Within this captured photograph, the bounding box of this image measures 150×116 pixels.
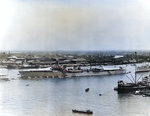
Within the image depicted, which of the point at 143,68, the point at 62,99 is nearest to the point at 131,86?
the point at 143,68

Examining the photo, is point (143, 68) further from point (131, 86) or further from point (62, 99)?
point (62, 99)

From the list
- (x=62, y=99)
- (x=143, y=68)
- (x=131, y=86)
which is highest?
(x=143, y=68)

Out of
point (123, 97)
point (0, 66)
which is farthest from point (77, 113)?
point (0, 66)

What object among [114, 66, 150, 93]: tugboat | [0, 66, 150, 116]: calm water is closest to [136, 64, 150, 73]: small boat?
[114, 66, 150, 93]: tugboat

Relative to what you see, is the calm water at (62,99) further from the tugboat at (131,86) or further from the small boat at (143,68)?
the small boat at (143,68)

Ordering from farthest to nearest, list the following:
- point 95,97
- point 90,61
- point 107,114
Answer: point 90,61 → point 95,97 → point 107,114

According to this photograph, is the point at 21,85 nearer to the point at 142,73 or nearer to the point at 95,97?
the point at 95,97

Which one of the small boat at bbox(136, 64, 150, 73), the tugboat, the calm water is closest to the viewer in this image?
the calm water

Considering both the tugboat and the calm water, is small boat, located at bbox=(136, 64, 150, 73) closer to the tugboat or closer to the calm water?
the tugboat
